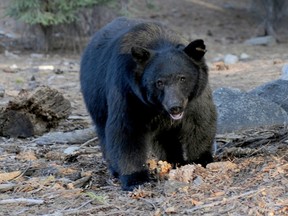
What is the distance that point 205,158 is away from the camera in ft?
Result: 20.6

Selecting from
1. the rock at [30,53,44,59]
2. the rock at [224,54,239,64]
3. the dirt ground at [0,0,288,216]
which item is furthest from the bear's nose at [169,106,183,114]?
the rock at [30,53,44,59]

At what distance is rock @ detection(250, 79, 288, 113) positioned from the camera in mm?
8789

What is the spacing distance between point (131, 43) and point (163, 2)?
16.8 meters

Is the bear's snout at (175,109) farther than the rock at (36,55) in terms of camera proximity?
No

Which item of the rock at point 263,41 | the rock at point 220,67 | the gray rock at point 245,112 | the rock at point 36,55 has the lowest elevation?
the rock at point 263,41

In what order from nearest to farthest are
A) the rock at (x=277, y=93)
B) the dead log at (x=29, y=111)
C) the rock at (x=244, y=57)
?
1. the dead log at (x=29, y=111)
2. the rock at (x=277, y=93)
3. the rock at (x=244, y=57)

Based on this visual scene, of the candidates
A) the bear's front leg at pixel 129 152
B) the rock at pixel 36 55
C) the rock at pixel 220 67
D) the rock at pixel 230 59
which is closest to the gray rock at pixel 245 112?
the bear's front leg at pixel 129 152

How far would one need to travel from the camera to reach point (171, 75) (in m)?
5.54

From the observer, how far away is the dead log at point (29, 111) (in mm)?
8234

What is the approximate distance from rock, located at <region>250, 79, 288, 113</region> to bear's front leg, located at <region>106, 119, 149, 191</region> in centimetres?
334

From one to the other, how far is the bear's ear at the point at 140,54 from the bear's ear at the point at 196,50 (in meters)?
0.33

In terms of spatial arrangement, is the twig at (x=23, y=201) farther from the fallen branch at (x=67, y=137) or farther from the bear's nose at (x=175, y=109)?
the fallen branch at (x=67, y=137)

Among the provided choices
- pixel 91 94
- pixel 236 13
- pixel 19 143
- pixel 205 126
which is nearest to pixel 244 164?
pixel 205 126

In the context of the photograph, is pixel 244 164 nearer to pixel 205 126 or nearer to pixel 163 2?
pixel 205 126
